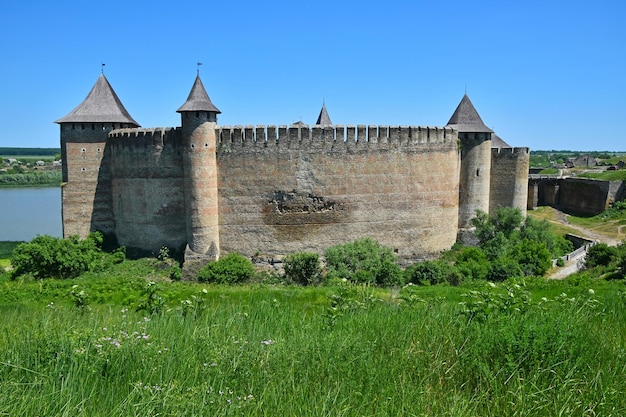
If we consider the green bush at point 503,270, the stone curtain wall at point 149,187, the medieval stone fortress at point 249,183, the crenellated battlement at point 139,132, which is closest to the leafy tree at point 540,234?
the medieval stone fortress at point 249,183

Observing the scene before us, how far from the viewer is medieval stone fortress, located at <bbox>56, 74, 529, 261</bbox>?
48.3 feet

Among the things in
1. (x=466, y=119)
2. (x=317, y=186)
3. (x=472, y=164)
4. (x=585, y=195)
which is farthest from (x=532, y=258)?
(x=585, y=195)

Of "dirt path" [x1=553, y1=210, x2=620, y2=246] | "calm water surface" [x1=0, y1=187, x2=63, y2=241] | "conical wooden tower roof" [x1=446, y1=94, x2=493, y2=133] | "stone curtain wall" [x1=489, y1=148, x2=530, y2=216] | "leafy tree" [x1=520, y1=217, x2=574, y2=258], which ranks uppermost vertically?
"conical wooden tower roof" [x1=446, y1=94, x2=493, y2=133]

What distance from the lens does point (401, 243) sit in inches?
623

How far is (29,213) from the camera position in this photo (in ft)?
112

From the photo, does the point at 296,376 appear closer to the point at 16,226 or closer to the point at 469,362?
the point at 469,362

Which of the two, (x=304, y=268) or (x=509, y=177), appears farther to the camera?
(x=509, y=177)

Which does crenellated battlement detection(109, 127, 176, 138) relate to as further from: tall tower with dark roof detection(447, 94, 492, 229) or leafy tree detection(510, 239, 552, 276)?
leafy tree detection(510, 239, 552, 276)

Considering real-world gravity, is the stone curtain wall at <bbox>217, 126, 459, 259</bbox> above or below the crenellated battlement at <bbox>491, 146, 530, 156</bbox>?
below

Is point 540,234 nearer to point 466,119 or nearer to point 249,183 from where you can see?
point 466,119

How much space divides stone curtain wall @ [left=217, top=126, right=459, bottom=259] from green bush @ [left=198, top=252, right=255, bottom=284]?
1.02m

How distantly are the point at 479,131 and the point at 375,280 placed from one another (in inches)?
277

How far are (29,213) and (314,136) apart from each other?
89.6ft

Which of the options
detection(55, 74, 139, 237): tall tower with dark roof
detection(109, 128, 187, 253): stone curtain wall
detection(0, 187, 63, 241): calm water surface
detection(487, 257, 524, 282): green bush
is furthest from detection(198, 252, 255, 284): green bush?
detection(0, 187, 63, 241): calm water surface
